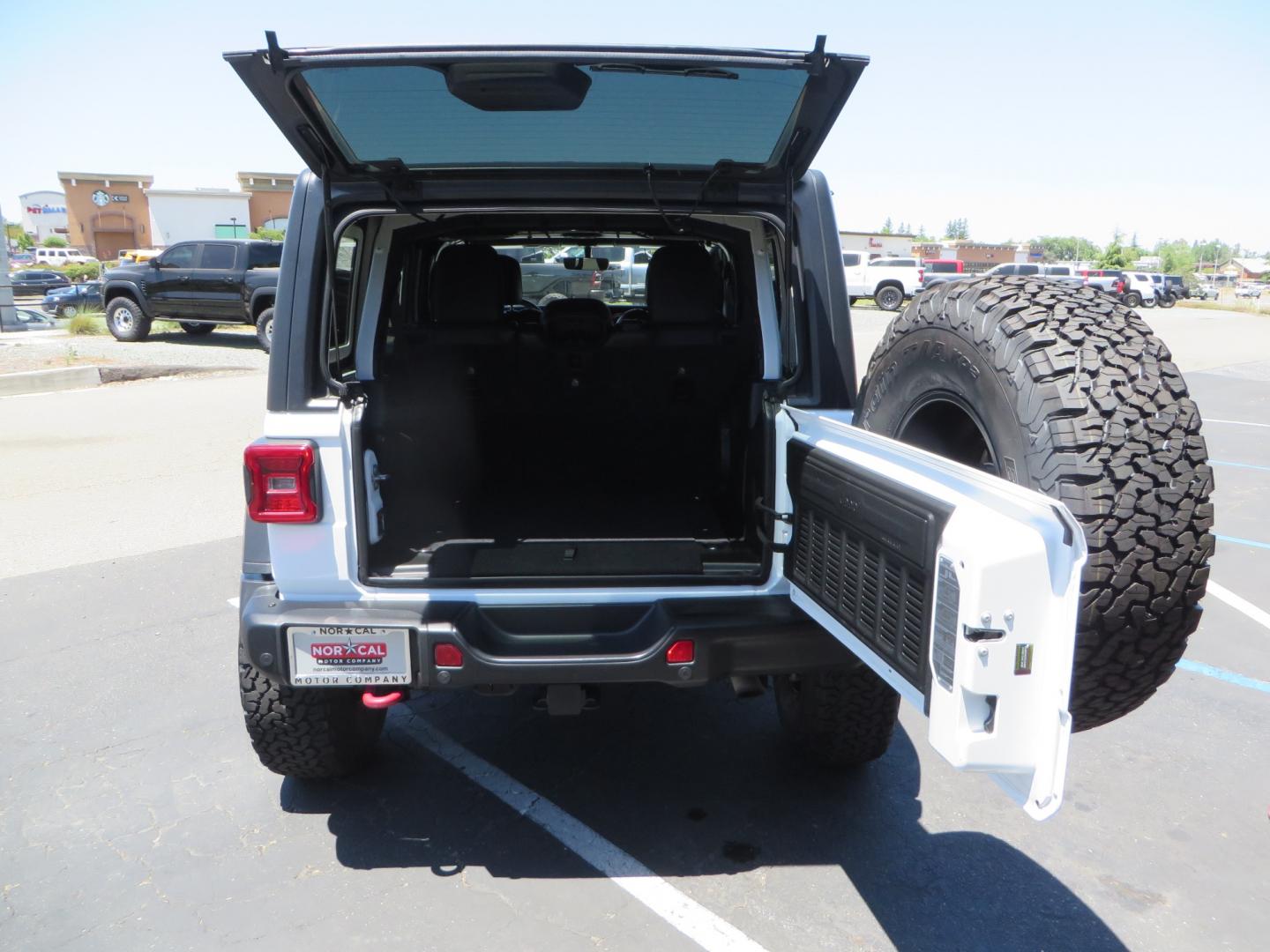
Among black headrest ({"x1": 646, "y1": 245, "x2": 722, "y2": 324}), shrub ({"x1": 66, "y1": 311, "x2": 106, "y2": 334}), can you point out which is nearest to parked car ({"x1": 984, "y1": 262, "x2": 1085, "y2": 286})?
shrub ({"x1": 66, "y1": 311, "x2": 106, "y2": 334})

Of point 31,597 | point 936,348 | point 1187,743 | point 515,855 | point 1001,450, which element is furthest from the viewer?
point 31,597

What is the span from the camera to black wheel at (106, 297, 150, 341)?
17.4 meters

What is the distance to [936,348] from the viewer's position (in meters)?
2.41

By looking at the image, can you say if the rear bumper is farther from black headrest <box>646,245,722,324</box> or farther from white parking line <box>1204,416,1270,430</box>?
white parking line <box>1204,416,1270,430</box>

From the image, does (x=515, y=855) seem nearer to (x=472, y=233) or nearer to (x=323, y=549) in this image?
(x=323, y=549)

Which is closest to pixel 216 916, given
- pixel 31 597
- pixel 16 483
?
pixel 31 597

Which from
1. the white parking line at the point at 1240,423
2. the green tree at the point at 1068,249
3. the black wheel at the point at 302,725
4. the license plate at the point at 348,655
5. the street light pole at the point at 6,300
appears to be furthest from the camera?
the green tree at the point at 1068,249

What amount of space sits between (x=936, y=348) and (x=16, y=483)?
7.69 m

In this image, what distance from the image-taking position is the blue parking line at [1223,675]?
166 inches

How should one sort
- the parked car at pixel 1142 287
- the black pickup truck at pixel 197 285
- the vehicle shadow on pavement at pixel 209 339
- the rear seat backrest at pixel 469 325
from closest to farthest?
the rear seat backrest at pixel 469 325, the black pickup truck at pixel 197 285, the vehicle shadow on pavement at pixel 209 339, the parked car at pixel 1142 287

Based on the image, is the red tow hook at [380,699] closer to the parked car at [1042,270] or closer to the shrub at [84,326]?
the shrub at [84,326]

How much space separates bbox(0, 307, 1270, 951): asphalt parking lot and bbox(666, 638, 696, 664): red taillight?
72 cm

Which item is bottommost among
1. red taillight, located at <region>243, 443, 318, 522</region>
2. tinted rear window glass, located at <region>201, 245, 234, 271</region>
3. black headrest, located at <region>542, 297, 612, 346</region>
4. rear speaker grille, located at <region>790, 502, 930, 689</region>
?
rear speaker grille, located at <region>790, 502, 930, 689</region>

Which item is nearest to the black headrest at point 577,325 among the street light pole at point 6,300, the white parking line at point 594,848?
the white parking line at point 594,848
